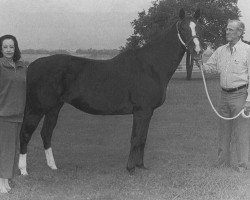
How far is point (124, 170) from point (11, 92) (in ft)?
7.65

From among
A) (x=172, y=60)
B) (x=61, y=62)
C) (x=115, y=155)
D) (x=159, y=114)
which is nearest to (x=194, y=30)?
(x=172, y=60)

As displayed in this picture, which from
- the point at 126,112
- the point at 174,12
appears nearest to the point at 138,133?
the point at 126,112

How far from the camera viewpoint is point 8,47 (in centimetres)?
496

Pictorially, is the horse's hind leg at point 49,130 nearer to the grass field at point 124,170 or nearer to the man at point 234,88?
the grass field at point 124,170

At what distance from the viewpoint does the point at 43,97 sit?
239 inches

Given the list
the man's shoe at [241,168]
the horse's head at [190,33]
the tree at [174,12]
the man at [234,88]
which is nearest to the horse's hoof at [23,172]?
the horse's head at [190,33]

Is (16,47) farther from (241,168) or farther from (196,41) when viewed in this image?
(241,168)

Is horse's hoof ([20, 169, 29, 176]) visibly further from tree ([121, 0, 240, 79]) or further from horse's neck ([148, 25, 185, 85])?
tree ([121, 0, 240, 79])

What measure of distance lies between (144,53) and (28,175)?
8.51 ft

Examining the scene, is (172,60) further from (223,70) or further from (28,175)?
(28,175)

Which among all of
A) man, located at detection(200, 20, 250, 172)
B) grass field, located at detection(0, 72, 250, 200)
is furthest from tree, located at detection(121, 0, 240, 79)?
man, located at detection(200, 20, 250, 172)

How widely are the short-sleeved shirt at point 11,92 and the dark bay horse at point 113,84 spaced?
101cm

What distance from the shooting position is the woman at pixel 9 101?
4949mm

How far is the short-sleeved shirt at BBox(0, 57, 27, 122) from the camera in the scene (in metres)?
4.94
